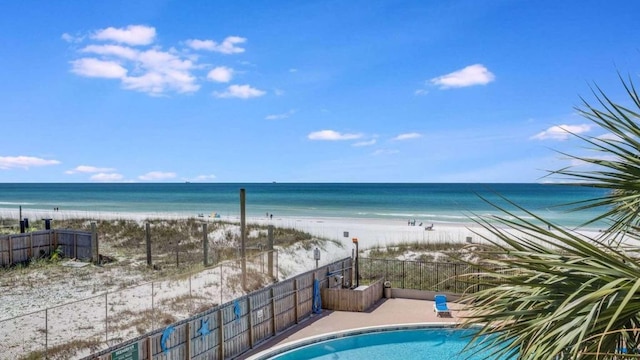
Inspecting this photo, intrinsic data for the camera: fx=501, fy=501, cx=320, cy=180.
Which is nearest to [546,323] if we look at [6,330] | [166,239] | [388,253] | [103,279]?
[6,330]

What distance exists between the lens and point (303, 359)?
1319cm

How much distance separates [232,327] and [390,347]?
15.7ft

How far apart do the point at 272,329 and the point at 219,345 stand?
7.99 feet

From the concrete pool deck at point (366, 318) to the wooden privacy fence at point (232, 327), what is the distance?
341 mm

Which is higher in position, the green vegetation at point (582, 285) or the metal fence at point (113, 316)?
the green vegetation at point (582, 285)

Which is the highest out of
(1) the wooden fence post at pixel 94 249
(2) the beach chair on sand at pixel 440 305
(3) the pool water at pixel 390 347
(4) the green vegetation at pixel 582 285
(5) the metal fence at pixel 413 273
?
(4) the green vegetation at pixel 582 285

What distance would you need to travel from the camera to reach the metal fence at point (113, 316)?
11.1 meters

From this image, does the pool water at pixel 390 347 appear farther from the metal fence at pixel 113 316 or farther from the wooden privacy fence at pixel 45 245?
the wooden privacy fence at pixel 45 245

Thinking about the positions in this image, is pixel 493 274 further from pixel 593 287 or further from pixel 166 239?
pixel 166 239

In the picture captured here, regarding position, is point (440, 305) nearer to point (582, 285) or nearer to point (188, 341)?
point (188, 341)

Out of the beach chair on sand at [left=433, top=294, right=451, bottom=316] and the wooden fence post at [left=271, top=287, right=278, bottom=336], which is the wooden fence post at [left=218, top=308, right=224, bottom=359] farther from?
the beach chair on sand at [left=433, top=294, right=451, bottom=316]

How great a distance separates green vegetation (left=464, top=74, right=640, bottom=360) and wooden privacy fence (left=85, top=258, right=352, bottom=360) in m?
7.67

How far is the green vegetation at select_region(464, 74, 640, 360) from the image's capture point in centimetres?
254

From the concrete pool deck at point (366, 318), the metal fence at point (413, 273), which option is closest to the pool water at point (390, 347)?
the concrete pool deck at point (366, 318)
